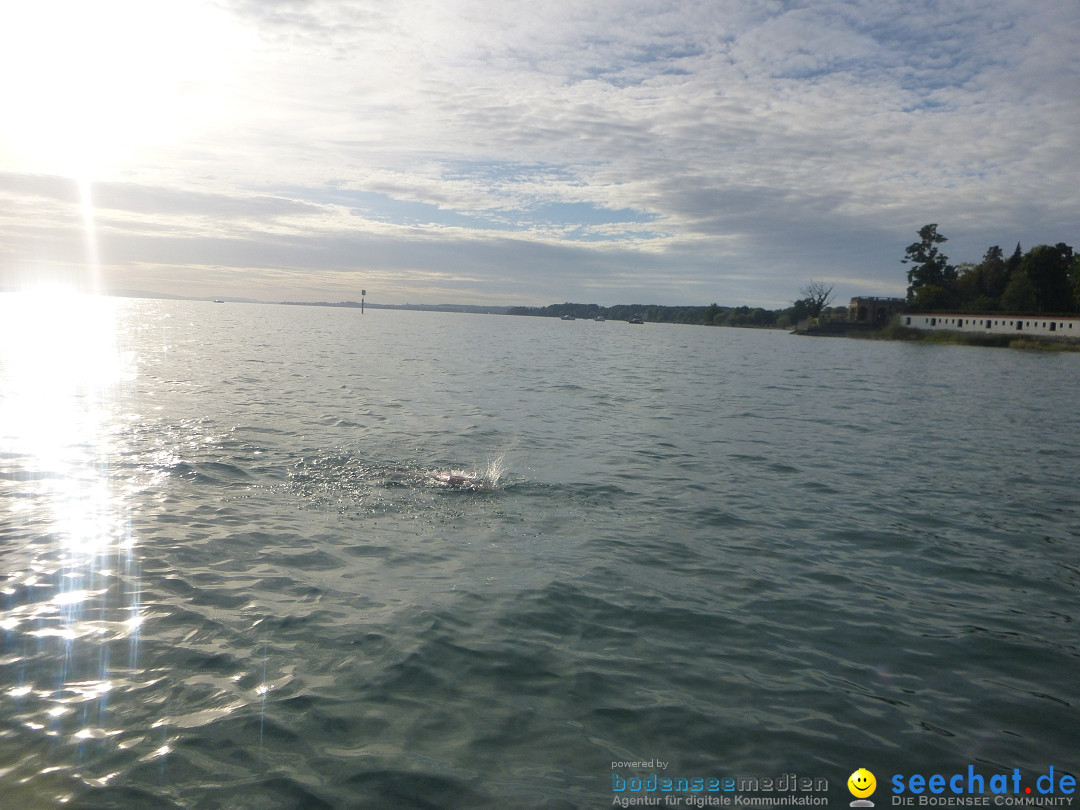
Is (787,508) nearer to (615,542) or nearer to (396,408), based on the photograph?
(615,542)

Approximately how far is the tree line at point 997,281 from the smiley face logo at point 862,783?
408 ft

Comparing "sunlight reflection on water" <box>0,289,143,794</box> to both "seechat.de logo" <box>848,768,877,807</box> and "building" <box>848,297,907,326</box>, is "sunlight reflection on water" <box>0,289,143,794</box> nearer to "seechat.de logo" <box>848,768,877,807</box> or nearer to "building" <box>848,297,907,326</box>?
"seechat.de logo" <box>848,768,877,807</box>

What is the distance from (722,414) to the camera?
2491 cm

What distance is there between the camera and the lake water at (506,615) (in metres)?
5.36

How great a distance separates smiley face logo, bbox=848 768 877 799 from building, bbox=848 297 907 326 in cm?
15335

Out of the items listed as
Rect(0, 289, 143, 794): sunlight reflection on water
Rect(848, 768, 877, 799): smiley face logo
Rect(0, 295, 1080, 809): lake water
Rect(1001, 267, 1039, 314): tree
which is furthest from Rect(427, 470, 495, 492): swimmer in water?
Rect(1001, 267, 1039, 314): tree

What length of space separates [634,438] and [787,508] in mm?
6913

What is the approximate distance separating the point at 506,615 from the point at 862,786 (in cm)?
388

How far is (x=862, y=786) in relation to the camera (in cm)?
530

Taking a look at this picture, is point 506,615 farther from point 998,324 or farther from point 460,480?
point 998,324

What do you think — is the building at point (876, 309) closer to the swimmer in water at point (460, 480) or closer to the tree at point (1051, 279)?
the tree at point (1051, 279)

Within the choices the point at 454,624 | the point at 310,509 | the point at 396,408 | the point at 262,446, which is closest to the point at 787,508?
the point at 454,624

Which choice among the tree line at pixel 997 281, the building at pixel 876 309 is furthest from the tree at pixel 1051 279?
the building at pixel 876 309

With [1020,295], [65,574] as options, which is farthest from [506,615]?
[1020,295]
